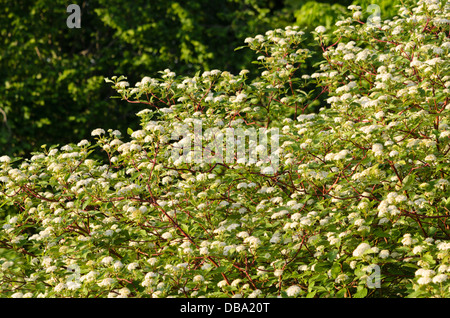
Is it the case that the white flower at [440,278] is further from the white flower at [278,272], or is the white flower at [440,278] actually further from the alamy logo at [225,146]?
the alamy logo at [225,146]

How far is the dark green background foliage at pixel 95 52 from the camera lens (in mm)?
8180

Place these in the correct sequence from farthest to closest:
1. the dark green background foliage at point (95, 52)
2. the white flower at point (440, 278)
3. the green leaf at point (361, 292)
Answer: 1. the dark green background foliage at point (95, 52)
2. the green leaf at point (361, 292)
3. the white flower at point (440, 278)

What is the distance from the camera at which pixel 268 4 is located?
15414 millimetres

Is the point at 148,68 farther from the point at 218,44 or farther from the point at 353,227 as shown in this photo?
the point at 353,227

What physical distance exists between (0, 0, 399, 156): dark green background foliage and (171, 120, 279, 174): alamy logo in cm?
480

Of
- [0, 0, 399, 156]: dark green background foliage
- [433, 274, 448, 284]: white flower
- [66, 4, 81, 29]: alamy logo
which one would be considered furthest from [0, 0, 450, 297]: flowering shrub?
[66, 4, 81, 29]: alamy logo

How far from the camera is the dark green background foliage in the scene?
322 inches

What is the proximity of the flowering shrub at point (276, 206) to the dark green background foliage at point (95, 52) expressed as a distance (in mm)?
4591

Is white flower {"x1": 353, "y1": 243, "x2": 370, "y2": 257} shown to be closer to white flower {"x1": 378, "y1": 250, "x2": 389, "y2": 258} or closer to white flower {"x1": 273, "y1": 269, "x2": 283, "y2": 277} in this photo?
white flower {"x1": 378, "y1": 250, "x2": 389, "y2": 258}

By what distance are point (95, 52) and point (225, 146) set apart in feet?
20.8

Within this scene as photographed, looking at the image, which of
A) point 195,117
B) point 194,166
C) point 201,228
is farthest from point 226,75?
point 201,228

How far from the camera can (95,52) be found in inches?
361

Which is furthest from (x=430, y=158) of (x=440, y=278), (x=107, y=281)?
(x=107, y=281)

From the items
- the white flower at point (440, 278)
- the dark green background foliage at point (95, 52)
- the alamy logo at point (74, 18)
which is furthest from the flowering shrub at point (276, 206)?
the alamy logo at point (74, 18)
